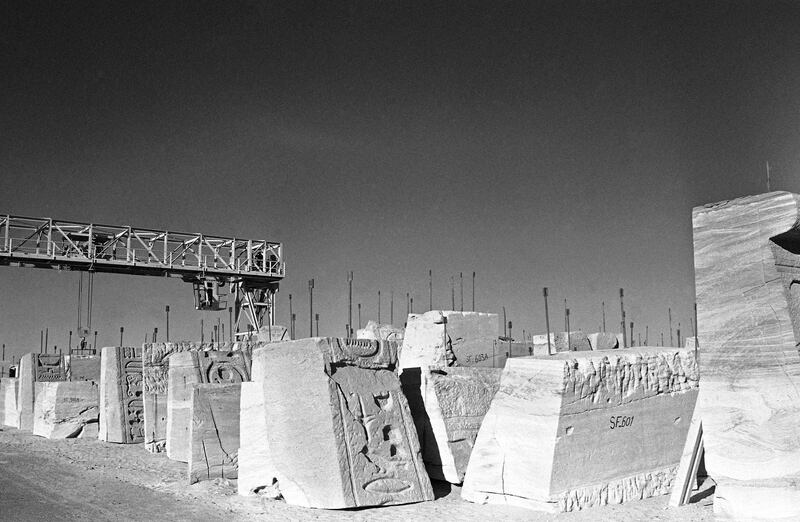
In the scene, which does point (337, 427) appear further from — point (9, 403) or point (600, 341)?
point (9, 403)

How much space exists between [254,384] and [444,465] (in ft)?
7.93

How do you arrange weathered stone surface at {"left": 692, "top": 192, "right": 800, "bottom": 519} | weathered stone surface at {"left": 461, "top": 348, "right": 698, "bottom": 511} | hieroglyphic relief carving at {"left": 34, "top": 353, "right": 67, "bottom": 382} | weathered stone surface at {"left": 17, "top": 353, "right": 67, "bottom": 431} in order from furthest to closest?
hieroglyphic relief carving at {"left": 34, "top": 353, "right": 67, "bottom": 382} < weathered stone surface at {"left": 17, "top": 353, "right": 67, "bottom": 431} < weathered stone surface at {"left": 461, "top": 348, "right": 698, "bottom": 511} < weathered stone surface at {"left": 692, "top": 192, "right": 800, "bottom": 519}

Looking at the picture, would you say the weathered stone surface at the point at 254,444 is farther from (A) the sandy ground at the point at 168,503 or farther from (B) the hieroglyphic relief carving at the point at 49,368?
(B) the hieroglyphic relief carving at the point at 49,368

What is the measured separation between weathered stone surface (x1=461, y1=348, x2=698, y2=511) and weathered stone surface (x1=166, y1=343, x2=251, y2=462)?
4474mm

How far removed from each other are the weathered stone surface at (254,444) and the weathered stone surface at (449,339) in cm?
328

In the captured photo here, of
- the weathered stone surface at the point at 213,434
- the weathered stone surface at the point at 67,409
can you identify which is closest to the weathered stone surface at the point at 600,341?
the weathered stone surface at the point at 213,434

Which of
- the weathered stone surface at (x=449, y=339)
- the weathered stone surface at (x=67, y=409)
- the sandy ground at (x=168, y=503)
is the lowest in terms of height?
the sandy ground at (x=168, y=503)

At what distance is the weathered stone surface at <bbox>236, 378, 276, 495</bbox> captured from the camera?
738 cm

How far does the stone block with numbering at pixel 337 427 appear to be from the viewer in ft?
22.4

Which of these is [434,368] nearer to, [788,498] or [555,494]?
[555,494]

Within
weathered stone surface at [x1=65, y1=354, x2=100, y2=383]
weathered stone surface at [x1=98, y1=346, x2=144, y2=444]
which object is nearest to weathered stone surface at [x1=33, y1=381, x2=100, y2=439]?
weathered stone surface at [x1=98, y1=346, x2=144, y2=444]

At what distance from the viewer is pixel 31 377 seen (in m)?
16.2

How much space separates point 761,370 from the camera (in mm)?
4844

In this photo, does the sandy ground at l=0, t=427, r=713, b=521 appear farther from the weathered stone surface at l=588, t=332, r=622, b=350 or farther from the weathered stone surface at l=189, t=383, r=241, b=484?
the weathered stone surface at l=588, t=332, r=622, b=350
